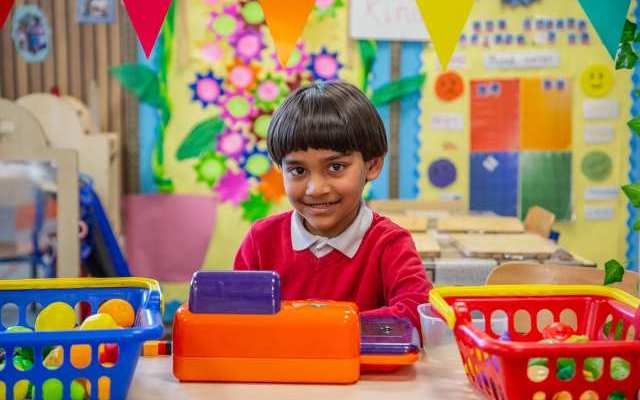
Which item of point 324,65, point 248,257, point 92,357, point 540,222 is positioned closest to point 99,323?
point 92,357

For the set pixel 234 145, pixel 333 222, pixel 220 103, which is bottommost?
pixel 333 222

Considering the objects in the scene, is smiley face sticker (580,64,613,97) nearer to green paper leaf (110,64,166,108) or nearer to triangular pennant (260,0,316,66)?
green paper leaf (110,64,166,108)

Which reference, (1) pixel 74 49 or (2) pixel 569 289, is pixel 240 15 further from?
(2) pixel 569 289

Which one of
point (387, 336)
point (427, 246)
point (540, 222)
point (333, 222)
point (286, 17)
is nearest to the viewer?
point (387, 336)

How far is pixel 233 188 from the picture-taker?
13.0ft

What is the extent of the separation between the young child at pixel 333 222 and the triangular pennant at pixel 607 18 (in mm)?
365

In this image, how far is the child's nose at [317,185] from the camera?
1209 millimetres

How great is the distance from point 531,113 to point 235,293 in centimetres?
327

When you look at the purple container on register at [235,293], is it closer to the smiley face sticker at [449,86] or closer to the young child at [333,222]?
the young child at [333,222]

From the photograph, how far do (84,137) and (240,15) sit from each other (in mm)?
1016

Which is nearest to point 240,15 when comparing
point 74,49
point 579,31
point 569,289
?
point 74,49

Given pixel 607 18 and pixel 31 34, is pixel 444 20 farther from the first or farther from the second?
pixel 31 34

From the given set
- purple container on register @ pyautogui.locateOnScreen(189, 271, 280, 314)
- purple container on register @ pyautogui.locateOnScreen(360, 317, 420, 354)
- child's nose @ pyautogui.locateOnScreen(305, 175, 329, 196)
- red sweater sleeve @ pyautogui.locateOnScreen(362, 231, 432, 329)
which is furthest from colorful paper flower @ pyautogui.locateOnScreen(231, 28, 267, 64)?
purple container on register @ pyautogui.locateOnScreen(189, 271, 280, 314)

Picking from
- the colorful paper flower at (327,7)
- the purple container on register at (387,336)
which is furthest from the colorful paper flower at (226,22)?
the purple container on register at (387,336)
